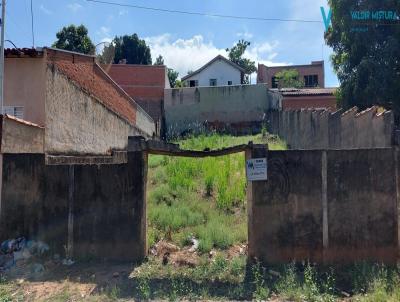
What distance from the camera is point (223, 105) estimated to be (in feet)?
99.3

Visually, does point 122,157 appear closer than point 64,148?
Yes

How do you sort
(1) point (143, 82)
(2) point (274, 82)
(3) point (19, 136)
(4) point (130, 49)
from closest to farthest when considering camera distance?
(3) point (19, 136) < (1) point (143, 82) < (4) point (130, 49) < (2) point (274, 82)

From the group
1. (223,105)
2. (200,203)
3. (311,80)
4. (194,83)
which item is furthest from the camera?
(311,80)

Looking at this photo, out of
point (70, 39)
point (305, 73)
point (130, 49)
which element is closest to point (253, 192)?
point (70, 39)

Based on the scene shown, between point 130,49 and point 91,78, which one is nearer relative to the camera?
point 91,78

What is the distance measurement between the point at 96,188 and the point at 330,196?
Answer: 3898mm

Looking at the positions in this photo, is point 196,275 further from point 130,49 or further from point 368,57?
point 130,49

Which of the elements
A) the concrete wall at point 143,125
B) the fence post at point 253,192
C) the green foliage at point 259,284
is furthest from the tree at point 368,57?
the green foliage at point 259,284

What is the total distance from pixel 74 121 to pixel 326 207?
8.26 metres

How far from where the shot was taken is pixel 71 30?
38469 mm

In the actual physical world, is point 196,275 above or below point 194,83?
below

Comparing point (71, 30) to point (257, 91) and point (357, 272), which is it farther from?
point (357, 272)

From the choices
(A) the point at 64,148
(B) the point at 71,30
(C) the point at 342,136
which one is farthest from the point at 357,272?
(B) the point at 71,30

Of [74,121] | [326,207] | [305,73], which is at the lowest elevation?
[326,207]
